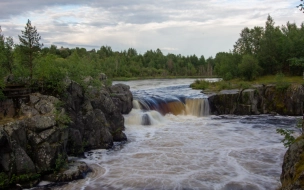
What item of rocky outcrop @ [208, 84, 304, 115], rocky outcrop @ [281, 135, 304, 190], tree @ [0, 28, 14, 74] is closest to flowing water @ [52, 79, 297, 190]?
rocky outcrop @ [208, 84, 304, 115]

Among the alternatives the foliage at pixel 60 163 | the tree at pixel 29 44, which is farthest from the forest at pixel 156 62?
the foliage at pixel 60 163

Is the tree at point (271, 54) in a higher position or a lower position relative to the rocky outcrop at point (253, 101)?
higher

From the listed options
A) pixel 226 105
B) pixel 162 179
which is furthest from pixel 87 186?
pixel 226 105

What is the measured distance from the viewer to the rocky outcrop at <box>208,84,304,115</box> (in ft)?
109

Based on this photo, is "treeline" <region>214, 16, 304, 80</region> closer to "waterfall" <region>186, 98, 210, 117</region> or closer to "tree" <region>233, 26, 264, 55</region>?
"tree" <region>233, 26, 264, 55</region>

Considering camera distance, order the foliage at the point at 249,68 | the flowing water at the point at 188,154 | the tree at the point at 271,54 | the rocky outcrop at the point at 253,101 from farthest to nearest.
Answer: the tree at the point at 271,54 < the foliage at the point at 249,68 < the rocky outcrop at the point at 253,101 < the flowing water at the point at 188,154

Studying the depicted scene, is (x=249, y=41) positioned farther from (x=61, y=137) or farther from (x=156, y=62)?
(x=156, y=62)

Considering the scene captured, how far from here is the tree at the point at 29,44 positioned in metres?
17.7

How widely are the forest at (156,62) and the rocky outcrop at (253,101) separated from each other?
17.5 feet

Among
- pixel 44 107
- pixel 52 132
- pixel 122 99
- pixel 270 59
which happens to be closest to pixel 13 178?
pixel 52 132

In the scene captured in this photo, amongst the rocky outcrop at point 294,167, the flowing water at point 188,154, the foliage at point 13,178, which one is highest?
the rocky outcrop at point 294,167

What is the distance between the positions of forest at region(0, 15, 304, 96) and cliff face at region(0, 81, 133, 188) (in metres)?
1.51

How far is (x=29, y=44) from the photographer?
17.8 metres

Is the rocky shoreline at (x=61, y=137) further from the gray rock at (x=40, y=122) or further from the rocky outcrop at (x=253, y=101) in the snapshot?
→ the rocky outcrop at (x=253, y=101)
